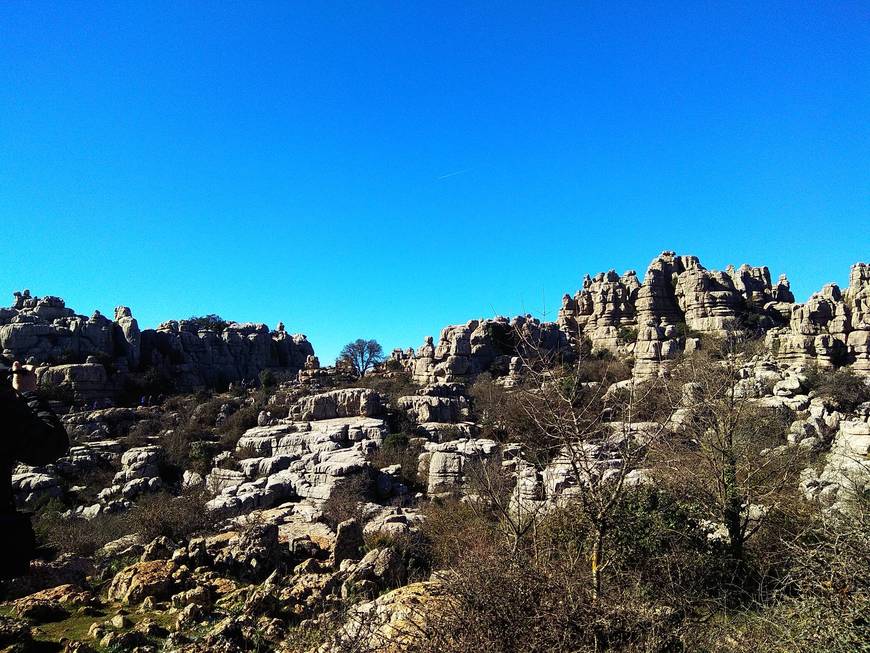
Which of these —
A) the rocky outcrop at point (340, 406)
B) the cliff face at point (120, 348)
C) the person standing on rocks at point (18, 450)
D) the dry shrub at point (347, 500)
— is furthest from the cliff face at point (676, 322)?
the person standing on rocks at point (18, 450)

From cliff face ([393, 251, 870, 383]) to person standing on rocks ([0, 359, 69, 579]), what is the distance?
2292cm

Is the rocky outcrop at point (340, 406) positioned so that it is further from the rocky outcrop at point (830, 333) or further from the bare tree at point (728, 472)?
the rocky outcrop at point (830, 333)

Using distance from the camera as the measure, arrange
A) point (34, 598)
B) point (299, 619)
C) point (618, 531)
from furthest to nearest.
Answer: point (618, 531) → point (34, 598) → point (299, 619)

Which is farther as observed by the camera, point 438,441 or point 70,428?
point 70,428

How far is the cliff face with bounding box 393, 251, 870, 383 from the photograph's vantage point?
2770cm

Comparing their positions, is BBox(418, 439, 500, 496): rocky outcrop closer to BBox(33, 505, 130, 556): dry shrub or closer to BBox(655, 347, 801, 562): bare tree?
BBox(655, 347, 801, 562): bare tree

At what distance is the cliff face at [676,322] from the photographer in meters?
27.7

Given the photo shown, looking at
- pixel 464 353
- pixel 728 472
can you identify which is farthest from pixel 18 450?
pixel 464 353

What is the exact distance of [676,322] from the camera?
3541cm

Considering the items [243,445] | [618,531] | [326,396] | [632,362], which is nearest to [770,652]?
[618,531]

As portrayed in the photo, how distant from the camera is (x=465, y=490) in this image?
44.1 feet

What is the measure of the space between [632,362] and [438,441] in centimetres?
1615

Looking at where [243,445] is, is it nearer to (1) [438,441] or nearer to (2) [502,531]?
(1) [438,441]

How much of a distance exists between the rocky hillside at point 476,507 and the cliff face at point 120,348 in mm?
353
